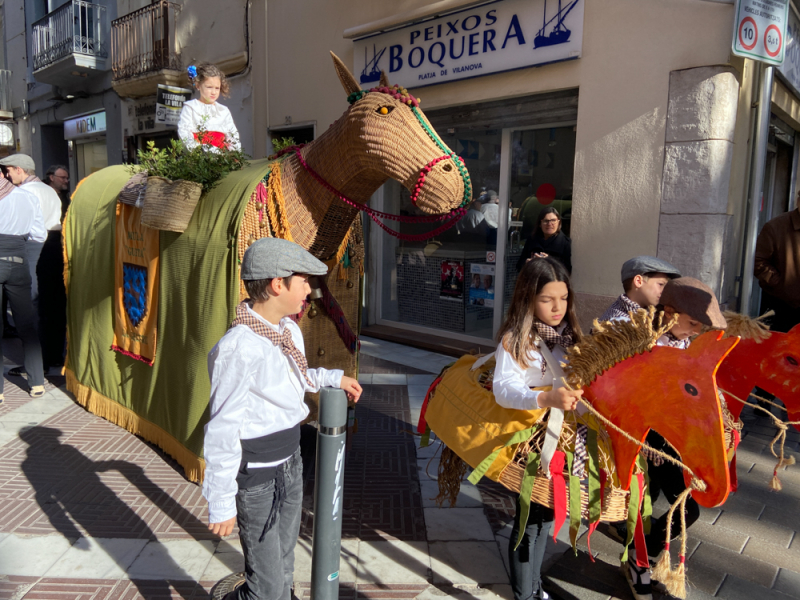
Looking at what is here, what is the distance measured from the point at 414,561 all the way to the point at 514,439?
1.13 meters

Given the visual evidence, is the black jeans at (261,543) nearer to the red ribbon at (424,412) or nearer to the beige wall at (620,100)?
the red ribbon at (424,412)

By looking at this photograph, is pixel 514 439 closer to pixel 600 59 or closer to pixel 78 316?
pixel 78 316

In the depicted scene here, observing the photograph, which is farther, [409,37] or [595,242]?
[409,37]

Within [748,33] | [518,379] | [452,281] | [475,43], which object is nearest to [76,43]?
[475,43]

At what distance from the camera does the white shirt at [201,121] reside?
4.15 metres

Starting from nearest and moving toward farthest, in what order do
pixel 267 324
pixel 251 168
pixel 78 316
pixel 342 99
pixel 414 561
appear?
pixel 267 324, pixel 414 561, pixel 251 168, pixel 78 316, pixel 342 99

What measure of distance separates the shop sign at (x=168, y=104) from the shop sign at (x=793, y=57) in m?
8.36

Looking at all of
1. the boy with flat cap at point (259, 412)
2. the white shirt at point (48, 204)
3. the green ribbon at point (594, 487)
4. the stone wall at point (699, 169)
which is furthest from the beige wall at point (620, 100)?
the white shirt at point (48, 204)

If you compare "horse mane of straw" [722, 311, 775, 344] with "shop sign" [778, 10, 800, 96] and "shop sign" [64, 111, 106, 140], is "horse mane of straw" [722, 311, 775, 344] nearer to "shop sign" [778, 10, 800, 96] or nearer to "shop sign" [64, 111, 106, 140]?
"shop sign" [778, 10, 800, 96]

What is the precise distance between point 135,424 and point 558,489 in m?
3.36

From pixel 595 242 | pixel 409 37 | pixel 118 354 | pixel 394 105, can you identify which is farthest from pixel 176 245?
pixel 409 37

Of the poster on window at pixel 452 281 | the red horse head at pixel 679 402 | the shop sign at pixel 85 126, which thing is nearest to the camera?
the red horse head at pixel 679 402

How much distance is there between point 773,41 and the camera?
5000 mm

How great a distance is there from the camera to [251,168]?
Result: 362cm
